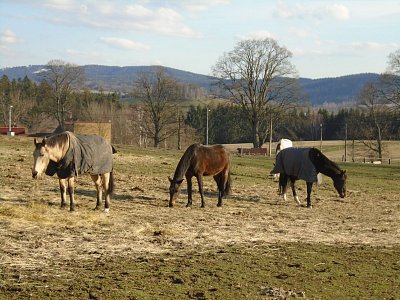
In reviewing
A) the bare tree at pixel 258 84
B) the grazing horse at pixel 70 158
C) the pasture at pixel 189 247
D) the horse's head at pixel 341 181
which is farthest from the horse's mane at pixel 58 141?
the bare tree at pixel 258 84

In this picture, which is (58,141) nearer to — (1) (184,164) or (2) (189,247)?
(1) (184,164)

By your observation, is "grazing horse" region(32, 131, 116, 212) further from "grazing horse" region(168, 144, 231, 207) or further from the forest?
the forest

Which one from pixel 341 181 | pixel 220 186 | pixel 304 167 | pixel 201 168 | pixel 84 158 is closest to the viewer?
pixel 84 158

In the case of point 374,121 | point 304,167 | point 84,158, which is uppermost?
point 374,121

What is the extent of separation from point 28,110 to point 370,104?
46964 millimetres

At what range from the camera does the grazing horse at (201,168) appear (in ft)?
46.7

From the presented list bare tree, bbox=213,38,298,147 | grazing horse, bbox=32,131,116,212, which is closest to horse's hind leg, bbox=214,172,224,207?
grazing horse, bbox=32,131,116,212

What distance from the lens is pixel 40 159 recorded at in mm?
11898

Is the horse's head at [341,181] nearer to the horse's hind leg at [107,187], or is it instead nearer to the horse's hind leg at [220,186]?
the horse's hind leg at [220,186]

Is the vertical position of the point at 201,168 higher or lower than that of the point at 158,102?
→ lower

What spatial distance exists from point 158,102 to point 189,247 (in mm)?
55170

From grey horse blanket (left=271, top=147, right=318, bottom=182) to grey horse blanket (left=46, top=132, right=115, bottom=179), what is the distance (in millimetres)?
5921

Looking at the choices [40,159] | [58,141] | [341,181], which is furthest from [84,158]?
[341,181]

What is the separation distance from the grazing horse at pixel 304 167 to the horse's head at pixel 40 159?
771 cm
